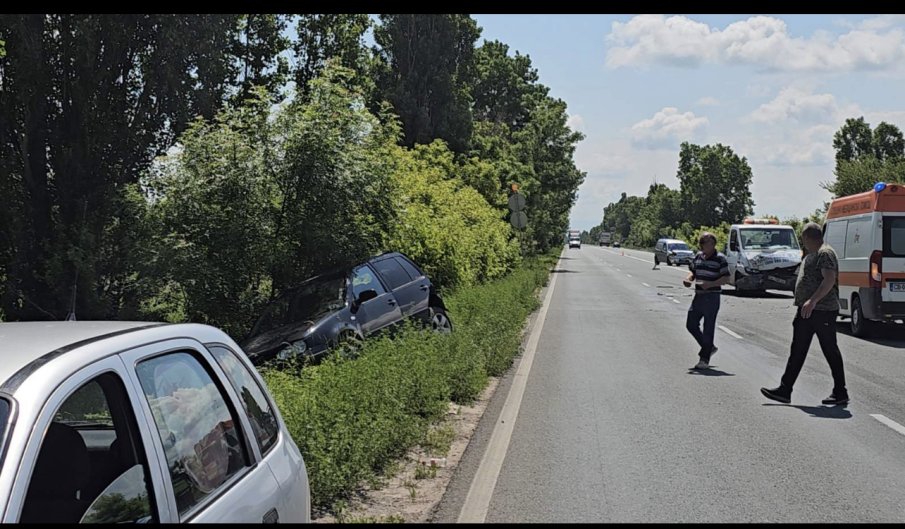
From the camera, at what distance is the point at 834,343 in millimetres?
10461

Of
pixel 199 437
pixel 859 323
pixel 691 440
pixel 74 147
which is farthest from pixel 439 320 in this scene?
pixel 199 437

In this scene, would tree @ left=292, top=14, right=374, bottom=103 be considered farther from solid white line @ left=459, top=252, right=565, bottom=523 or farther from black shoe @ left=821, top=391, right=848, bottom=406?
black shoe @ left=821, top=391, right=848, bottom=406

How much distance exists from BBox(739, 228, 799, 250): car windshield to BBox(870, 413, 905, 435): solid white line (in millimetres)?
21641

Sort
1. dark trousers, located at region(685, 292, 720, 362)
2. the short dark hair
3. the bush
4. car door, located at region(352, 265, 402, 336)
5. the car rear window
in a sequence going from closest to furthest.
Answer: the bush
the short dark hair
car door, located at region(352, 265, 402, 336)
dark trousers, located at region(685, 292, 720, 362)
the car rear window

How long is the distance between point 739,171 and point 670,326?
307ft

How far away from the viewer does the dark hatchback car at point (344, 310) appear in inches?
453

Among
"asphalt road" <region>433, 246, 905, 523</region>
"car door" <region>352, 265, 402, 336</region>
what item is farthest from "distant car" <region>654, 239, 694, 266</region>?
"car door" <region>352, 265, 402, 336</region>

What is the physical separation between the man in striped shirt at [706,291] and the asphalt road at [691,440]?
0.40 m

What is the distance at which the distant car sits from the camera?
199ft

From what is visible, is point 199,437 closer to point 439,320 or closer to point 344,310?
point 344,310

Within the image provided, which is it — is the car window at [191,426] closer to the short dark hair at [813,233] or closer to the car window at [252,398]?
the car window at [252,398]

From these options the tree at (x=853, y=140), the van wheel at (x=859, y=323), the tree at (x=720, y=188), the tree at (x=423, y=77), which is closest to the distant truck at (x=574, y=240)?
the tree at (x=720, y=188)

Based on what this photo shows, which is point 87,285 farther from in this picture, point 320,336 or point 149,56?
point 320,336

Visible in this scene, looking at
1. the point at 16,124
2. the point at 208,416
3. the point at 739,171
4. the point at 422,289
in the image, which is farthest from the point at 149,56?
the point at 739,171
